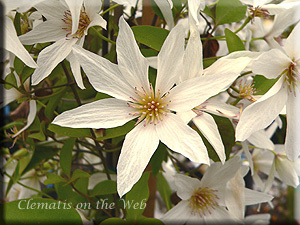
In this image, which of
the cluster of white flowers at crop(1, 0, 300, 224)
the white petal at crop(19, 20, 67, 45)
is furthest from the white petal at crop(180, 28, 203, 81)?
the white petal at crop(19, 20, 67, 45)

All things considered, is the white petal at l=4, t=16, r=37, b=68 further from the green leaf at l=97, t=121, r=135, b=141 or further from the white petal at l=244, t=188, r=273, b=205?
the white petal at l=244, t=188, r=273, b=205

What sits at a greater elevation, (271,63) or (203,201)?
(271,63)

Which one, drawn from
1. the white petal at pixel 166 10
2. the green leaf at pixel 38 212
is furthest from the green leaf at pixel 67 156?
the white petal at pixel 166 10

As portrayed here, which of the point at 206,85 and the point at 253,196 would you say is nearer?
the point at 206,85

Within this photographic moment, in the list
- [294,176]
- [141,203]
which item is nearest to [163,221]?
[141,203]

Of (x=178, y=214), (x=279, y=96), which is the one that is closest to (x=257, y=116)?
(x=279, y=96)

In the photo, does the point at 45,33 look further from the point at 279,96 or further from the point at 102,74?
the point at 279,96

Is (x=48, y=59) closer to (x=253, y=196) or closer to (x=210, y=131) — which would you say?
(x=210, y=131)
